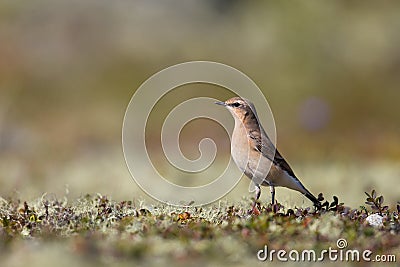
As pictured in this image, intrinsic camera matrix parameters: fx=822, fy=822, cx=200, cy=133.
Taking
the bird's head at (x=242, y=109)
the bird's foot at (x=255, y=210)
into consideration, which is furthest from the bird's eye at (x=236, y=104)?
the bird's foot at (x=255, y=210)

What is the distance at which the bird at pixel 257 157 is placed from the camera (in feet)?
26.7

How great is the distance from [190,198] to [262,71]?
19393mm

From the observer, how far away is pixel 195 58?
29.5 meters

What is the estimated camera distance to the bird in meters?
8.13

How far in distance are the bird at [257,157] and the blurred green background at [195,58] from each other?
7.63m

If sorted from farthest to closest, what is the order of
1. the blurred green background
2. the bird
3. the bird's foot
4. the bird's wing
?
the blurred green background
the bird's wing
the bird
the bird's foot

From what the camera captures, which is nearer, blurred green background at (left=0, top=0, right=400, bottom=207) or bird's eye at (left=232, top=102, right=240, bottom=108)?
bird's eye at (left=232, top=102, right=240, bottom=108)

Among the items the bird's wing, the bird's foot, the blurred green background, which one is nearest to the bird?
the bird's wing

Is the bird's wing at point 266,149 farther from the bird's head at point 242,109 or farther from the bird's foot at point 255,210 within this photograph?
the bird's foot at point 255,210

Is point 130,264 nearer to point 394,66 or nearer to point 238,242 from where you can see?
point 238,242

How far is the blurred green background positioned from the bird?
7631 millimetres

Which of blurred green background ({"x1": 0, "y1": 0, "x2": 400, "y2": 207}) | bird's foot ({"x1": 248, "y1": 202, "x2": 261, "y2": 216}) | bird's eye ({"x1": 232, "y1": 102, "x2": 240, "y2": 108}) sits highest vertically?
blurred green background ({"x1": 0, "y1": 0, "x2": 400, "y2": 207})

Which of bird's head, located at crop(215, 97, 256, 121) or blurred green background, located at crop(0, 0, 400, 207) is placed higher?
blurred green background, located at crop(0, 0, 400, 207)

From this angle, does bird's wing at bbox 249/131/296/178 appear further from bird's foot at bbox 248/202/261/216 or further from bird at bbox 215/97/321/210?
bird's foot at bbox 248/202/261/216
